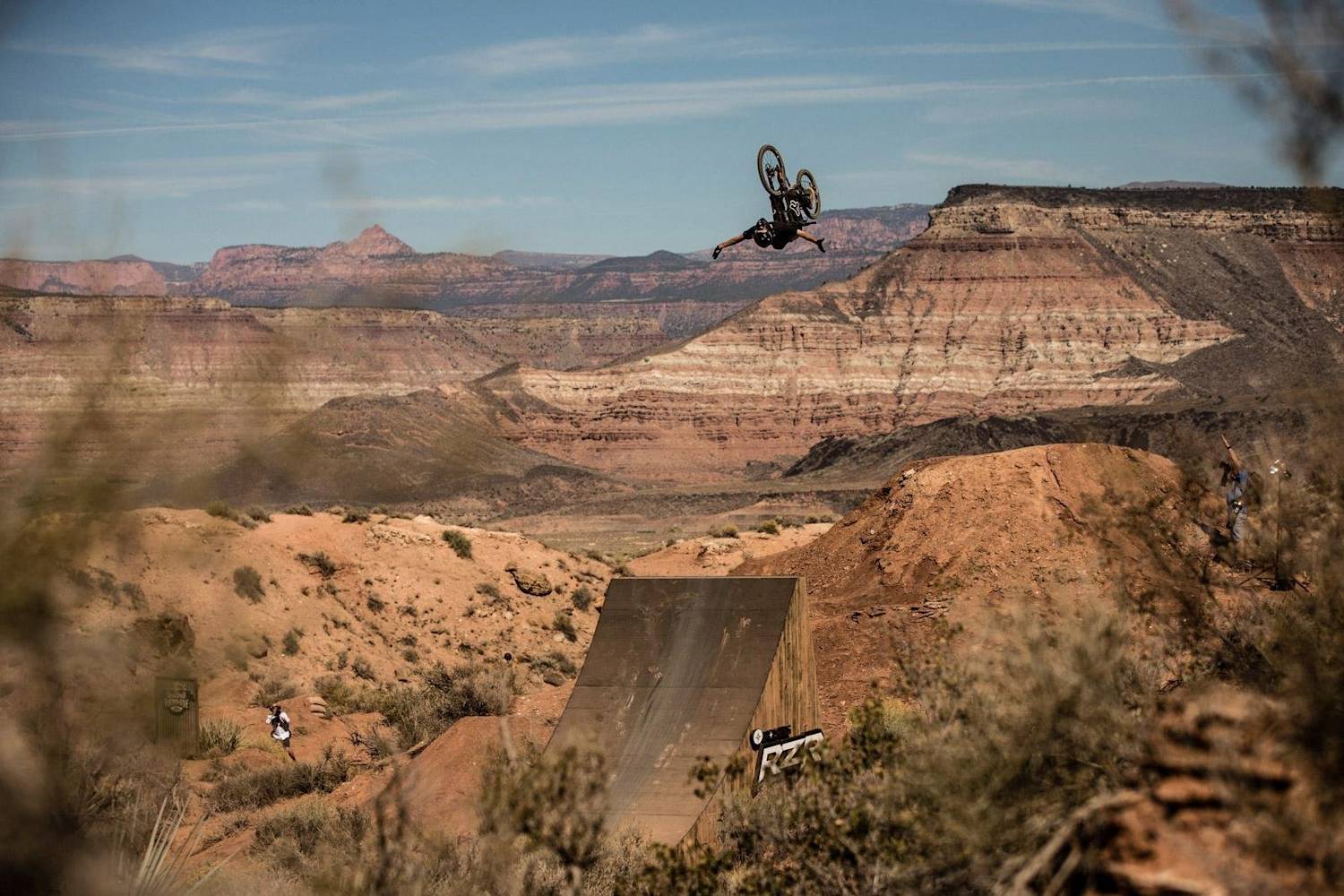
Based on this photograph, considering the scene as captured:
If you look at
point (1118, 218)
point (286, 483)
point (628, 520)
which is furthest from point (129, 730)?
point (1118, 218)

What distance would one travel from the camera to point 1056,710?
28.5 ft

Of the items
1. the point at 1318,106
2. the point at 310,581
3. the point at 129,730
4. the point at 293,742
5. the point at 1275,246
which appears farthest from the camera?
the point at 1275,246

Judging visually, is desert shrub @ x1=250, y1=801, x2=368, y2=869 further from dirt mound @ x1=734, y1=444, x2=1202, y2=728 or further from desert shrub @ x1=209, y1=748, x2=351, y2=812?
dirt mound @ x1=734, y1=444, x2=1202, y2=728

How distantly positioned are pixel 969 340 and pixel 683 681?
108829 mm

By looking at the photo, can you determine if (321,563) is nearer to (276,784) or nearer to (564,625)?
(564,625)

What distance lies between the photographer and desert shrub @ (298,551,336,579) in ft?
113

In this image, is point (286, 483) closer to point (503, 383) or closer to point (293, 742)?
point (293, 742)

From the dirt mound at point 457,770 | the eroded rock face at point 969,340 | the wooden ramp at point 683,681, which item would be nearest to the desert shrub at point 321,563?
the dirt mound at point 457,770

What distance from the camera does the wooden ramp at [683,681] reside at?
48.0 ft

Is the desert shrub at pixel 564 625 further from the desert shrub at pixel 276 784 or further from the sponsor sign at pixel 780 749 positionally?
the sponsor sign at pixel 780 749

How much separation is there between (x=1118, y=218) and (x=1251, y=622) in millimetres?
126981

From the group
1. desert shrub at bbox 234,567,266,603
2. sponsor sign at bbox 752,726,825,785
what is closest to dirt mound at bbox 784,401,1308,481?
desert shrub at bbox 234,567,266,603

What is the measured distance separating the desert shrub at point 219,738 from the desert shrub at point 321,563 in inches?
457

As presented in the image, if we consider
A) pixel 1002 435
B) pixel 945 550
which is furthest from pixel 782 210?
pixel 1002 435
